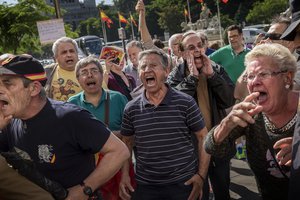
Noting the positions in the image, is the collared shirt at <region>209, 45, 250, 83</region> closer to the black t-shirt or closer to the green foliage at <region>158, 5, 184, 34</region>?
the black t-shirt

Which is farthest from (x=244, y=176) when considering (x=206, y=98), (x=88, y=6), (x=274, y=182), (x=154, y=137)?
(x=88, y=6)

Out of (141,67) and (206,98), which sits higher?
(141,67)

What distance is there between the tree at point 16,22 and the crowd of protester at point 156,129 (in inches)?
660

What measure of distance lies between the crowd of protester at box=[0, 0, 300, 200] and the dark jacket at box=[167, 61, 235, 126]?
10 mm

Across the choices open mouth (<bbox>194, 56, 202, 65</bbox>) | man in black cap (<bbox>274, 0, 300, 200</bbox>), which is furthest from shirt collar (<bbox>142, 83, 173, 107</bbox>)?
man in black cap (<bbox>274, 0, 300, 200</bbox>)

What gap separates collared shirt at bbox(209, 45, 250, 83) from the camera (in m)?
5.57

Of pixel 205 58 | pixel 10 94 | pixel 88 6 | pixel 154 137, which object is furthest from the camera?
pixel 88 6

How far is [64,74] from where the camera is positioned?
14.8ft

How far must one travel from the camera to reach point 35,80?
236 centimetres

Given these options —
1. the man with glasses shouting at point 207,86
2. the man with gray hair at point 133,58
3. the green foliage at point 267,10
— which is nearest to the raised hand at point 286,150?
the man with glasses shouting at point 207,86

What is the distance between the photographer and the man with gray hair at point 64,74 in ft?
14.3

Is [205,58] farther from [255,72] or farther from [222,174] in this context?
[255,72]

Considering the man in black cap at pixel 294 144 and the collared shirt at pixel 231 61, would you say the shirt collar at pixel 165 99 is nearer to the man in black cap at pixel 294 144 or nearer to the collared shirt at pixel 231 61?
the man in black cap at pixel 294 144

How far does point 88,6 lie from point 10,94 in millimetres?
133888
